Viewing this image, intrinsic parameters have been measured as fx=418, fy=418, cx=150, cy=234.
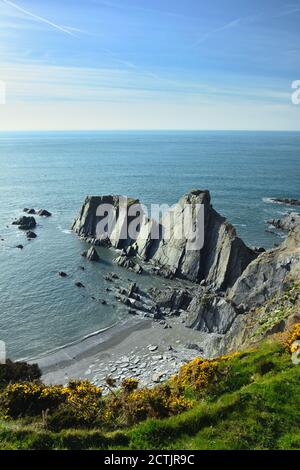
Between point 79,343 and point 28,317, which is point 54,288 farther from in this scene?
point 79,343

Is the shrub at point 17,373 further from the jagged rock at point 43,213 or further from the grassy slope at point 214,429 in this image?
the jagged rock at point 43,213

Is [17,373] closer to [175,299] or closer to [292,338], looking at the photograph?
[292,338]

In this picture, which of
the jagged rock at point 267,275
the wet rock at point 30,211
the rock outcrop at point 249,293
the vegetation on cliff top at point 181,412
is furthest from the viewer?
the wet rock at point 30,211

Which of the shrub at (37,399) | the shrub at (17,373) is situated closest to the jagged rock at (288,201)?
the shrub at (17,373)

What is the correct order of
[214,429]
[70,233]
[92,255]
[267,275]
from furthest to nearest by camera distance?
[70,233], [92,255], [267,275], [214,429]

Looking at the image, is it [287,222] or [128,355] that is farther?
[287,222]

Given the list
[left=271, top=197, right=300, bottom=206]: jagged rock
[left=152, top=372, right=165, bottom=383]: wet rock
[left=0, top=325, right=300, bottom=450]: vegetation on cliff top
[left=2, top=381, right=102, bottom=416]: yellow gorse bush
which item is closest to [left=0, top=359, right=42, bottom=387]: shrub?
[left=2, top=381, right=102, bottom=416]: yellow gorse bush

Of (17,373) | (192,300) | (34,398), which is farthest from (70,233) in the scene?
(34,398)

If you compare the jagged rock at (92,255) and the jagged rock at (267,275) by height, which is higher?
the jagged rock at (267,275)
